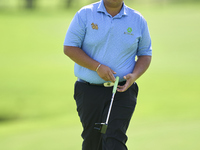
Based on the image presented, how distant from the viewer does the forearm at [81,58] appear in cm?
338

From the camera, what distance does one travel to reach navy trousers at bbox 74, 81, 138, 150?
336 centimetres

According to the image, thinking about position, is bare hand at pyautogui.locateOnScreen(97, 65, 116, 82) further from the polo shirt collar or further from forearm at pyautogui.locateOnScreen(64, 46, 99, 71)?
the polo shirt collar

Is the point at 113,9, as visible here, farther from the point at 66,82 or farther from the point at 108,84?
the point at 66,82

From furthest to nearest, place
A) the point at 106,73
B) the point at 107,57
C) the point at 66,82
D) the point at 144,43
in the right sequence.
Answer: the point at 66,82 → the point at 144,43 → the point at 107,57 → the point at 106,73

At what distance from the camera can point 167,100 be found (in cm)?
1393

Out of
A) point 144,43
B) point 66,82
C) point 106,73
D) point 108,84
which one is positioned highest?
point 144,43

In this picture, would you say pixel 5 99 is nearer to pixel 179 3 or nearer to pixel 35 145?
pixel 35 145

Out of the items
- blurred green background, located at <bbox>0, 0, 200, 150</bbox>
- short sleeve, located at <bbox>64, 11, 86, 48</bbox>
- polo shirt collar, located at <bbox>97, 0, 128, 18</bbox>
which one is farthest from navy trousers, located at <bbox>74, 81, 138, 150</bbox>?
blurred green background, located at <bbox>0, 0, 200, 150</bbox>

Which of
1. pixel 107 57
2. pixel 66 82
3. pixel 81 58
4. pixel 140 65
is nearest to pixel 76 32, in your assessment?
pixel 81 58

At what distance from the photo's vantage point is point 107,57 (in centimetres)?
344

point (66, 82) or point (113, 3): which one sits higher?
point (113, 3)

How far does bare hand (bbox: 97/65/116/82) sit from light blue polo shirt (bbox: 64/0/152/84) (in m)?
0.11

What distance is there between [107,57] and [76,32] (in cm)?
32

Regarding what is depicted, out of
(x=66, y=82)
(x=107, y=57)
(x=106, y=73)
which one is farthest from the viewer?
(x=66, y=82)
